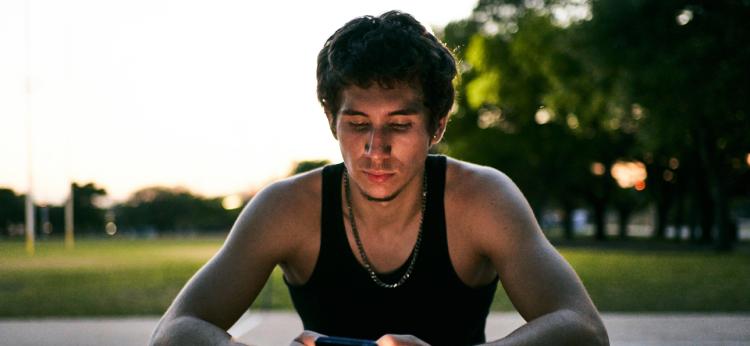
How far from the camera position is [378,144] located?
185cm

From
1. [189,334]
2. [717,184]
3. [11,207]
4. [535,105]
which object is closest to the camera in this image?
[189,334]

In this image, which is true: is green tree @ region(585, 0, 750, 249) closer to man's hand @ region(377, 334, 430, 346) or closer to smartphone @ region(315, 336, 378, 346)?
man's hand @ region(377, 334, 430, 346)

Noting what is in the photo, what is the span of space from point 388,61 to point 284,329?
5326mm

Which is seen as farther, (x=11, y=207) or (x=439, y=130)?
(x=11, y=207)

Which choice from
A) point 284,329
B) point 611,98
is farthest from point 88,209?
point 284,329

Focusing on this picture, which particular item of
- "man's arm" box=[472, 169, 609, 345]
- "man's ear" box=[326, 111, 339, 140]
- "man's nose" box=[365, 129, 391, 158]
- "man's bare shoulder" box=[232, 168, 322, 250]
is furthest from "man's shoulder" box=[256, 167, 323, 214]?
"man's arm" box=[472, 169, 609, 345]

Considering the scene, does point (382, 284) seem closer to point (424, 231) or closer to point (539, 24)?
point (424, 231)

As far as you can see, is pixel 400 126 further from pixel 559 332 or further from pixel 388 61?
pixel 559 332

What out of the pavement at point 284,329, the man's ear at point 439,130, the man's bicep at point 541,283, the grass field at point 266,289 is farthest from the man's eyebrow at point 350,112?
the grass field at point 266,289

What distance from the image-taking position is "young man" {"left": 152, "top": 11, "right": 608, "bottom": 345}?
6.09 feet

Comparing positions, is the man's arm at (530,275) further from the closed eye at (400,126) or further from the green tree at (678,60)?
the green tree at (678,60)

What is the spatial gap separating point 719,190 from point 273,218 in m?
22.9

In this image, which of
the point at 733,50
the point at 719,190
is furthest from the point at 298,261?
the point at 719,190

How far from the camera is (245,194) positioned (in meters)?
40.1
